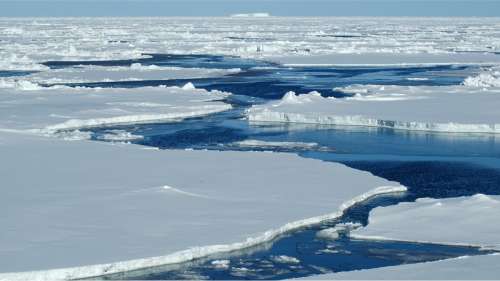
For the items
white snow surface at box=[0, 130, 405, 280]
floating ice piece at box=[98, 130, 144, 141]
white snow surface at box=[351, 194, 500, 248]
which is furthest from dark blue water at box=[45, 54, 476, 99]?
white snow surface at box=[351, 194, 500, 248]

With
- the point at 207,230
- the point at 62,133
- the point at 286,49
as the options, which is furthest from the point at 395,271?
the point at 286,49

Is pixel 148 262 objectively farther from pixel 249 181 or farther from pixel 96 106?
pixel 96 106

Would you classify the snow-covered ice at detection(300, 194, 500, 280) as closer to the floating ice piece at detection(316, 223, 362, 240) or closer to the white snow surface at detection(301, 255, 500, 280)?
the white snow surface at detection(301, 255, 500, 280)

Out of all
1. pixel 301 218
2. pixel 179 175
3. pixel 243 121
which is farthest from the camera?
pixel 243 121

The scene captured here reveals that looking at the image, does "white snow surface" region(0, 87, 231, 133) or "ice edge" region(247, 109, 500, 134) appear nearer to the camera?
"ice edge" region(247, 109, 500, 134)

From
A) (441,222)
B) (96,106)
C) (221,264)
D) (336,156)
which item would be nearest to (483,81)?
(336,156)

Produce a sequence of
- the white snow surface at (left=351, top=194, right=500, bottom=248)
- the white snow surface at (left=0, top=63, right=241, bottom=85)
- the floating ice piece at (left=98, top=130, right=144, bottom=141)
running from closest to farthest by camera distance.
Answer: the white snow surface at (left=351, top=194, right=500, bottom=248) < the floating ice piece at (left=98, top=130, right=144, bottom=141) < the white snow surface at (left=0, top=63, right=241, bottom=85)

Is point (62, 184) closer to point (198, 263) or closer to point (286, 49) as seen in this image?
point (198, 263)

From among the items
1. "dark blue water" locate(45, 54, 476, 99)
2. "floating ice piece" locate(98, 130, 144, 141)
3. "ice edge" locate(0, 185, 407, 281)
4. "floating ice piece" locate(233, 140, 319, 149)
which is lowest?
"ice edge" locate(0, 185, 407, 281)
